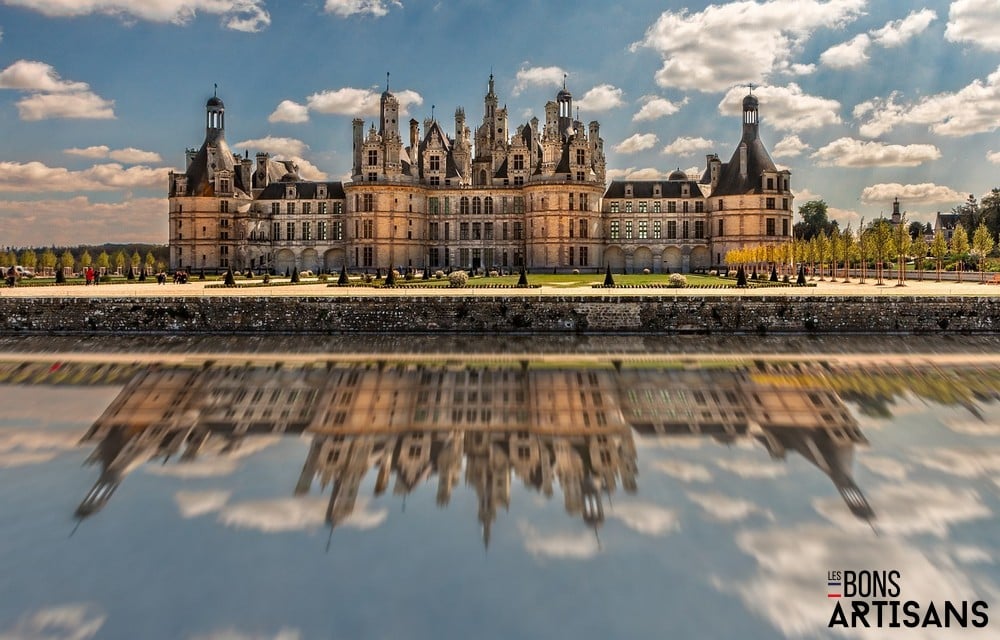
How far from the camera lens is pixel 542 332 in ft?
91.3

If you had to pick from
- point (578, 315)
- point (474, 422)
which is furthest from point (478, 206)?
point (474, 422)

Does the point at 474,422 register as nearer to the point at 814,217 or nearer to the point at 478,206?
the point at 478,206

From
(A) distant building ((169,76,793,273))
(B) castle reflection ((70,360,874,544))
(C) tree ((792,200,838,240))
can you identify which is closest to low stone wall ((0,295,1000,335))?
(B) castle reflection ((70,360,874,544))

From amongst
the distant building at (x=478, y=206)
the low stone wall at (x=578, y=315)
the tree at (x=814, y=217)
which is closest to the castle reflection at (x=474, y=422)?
the low stone wall at (x=578, y=315)

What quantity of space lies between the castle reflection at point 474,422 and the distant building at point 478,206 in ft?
134

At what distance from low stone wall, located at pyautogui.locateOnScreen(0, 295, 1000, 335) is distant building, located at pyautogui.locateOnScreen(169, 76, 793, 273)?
33.0 meters

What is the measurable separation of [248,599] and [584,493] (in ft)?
16.3

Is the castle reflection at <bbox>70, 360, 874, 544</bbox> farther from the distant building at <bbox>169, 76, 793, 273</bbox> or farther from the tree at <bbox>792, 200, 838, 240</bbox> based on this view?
the tree at <bbox>792, 200, 838, 240</bbox>

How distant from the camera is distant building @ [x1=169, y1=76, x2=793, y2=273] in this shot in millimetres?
61344

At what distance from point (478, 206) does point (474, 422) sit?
5083cm

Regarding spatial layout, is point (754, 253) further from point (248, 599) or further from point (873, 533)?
point (248, 599)

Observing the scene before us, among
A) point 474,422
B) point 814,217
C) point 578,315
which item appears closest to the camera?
point 474,422

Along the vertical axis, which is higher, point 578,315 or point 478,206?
point 478,206

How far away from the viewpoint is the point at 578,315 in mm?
28031
